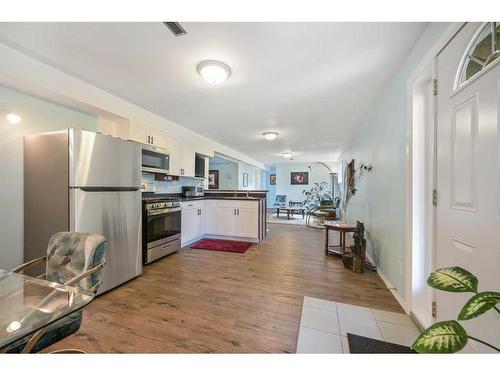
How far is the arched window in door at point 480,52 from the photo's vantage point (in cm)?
101

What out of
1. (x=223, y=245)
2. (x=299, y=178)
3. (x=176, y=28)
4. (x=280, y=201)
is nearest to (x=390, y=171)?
(x=176, y=28)

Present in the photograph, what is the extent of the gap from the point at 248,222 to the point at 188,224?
123 cm

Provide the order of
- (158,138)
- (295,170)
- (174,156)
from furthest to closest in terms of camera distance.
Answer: (295,170) < (174,156) < (158,138)

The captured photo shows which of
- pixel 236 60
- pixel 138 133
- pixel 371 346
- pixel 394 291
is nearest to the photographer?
pixel 371 346

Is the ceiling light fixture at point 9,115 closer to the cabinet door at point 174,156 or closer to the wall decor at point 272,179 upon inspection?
the cabinet door at point 174,156

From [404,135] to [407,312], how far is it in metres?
1.61

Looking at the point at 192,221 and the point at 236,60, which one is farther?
the point at 192,221

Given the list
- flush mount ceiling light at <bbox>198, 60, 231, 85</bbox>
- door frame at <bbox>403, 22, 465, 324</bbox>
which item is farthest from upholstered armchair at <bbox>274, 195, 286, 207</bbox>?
flush mount ceiling light at <bbox>198, 60, 231, 85</bbox>

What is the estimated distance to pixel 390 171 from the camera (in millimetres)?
2311

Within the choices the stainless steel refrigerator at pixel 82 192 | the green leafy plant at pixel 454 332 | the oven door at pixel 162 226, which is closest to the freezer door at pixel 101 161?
the stainless steel refrigerator at pixel 82 192

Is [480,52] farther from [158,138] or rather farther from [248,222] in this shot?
[248,222]

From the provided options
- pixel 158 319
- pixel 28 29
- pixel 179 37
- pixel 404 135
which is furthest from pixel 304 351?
pixel 28 29

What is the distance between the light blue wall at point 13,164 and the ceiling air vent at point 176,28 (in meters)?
2.07

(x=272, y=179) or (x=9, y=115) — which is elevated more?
(x=9, y=115)
